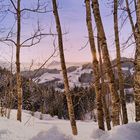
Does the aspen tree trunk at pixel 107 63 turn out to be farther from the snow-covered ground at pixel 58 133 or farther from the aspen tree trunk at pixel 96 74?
the snow-covered ground at pixel 58 133

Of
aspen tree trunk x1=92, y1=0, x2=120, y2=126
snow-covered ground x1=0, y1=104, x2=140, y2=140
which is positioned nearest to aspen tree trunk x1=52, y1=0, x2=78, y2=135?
aspen tree trunk x1=92, y1=0, x2=120, y2=126

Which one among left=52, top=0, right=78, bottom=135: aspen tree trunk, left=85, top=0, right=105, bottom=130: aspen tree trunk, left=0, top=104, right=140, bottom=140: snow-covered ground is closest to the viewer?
left=0, top=104, right=140, bottom=140: snow-covered ground

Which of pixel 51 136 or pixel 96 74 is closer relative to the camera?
pixel 51 136

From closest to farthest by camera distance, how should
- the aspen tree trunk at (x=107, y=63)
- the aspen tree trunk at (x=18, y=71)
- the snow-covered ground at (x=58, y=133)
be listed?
1. the snow-covered ground at (x=58, y=133)
2. the aspen tree trunk at (x=107, y=63)
3. the aspen tree trunk at (x=18, y=71)

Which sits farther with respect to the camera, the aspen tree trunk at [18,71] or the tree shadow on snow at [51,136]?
the aspen tree trunk at [18,71]

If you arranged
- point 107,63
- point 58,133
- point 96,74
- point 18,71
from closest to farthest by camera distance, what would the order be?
point 58,133 → point 107,63 → point 96,74 → point 18,71

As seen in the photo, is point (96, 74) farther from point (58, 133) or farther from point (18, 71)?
point (18, 71)

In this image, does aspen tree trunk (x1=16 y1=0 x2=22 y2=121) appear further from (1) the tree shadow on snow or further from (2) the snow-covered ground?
(1) the tree shadow on snow

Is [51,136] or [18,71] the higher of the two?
[18,71]

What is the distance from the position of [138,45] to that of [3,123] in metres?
3.54

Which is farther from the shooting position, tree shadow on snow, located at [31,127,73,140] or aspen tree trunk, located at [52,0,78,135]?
aspen tree trunk, located at [52,0,78,135]

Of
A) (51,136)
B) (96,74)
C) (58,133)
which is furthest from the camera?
(96,74)

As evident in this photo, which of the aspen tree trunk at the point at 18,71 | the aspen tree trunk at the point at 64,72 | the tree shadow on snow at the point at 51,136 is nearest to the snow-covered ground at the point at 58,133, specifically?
the tree shadow on snow at the point at 51,136

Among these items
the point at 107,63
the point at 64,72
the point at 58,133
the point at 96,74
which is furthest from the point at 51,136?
the point at 64,72
